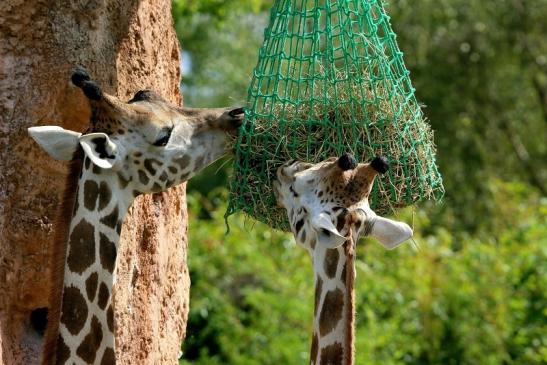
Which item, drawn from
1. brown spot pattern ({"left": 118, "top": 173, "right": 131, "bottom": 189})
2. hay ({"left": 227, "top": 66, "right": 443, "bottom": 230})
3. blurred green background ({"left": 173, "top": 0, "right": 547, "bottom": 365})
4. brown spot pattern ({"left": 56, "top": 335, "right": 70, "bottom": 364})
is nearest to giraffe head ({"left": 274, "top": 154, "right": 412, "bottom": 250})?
hay ({"left": 227, "top": 66, "right": 443, "bottom": 230})

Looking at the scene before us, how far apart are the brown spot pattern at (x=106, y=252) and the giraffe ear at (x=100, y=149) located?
28 cm

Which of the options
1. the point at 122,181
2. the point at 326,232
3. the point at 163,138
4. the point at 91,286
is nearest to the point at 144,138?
the point at 163,138

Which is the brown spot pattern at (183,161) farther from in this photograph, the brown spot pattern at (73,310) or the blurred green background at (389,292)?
the blurred green background at (389,292)

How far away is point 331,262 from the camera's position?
4.08 m

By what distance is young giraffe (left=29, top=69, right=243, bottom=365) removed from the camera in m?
4.20

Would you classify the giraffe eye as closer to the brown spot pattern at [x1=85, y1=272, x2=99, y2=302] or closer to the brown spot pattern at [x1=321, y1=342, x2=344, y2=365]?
the brown spot pattern at [x1=85, y1=272, x2=99, y2=302]

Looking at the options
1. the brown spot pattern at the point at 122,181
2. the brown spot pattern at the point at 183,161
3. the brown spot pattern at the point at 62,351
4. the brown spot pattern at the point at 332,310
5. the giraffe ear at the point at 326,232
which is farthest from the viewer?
the brown spot pattern at the point at 183,161

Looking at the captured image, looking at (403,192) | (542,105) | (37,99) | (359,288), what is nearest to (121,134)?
(37,99)

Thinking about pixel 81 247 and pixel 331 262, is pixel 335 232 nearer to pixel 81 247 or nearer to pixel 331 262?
pixel 331 262

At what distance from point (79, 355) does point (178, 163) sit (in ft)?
2.60

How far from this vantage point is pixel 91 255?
4.25 m

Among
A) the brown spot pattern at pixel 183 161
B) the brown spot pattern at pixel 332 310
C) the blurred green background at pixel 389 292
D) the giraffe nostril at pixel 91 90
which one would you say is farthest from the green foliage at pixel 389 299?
the giraffe nostril at pixel 91 90

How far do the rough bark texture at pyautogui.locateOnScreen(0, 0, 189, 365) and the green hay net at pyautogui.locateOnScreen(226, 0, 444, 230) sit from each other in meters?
0.77

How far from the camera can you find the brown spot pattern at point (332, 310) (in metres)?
4.05
